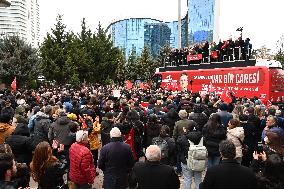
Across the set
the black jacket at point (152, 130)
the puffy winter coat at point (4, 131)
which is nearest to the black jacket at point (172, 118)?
the black jacket at point (152, 130)

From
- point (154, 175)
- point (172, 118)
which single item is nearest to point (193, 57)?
point (172, 118)

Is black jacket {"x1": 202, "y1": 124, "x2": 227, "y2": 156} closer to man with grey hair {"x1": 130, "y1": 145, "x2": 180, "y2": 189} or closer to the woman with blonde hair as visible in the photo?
man with grey hair {"x1": 130, "y1": 145, "x2": 180, "y2": 189}

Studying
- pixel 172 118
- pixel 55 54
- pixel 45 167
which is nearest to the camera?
pixel 45 167

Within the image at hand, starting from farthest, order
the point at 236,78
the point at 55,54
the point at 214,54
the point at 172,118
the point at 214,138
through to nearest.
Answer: the point at 55,54 → the point at 214,54 → the point at 236,78 → the point at 172,118 → the point at 214,138

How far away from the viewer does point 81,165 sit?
6.70 meters

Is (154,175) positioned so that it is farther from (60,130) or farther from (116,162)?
(60,130)

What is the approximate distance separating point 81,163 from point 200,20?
59.7 meters

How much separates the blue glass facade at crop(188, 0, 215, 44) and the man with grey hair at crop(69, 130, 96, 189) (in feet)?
187

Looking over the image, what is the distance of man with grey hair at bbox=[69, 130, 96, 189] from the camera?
6.68 m

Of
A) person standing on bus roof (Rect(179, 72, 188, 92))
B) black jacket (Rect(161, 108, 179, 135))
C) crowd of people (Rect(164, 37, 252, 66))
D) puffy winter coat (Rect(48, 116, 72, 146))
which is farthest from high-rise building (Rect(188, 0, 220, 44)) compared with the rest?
puffy winter coat (Rect(48, 116, 72, 146))

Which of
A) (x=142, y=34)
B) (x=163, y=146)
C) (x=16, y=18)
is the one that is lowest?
(x=163, y=146)

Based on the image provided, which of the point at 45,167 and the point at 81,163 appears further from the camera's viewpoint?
the point at 81,163

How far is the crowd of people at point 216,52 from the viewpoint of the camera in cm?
2469

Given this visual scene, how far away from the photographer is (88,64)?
49188 millimetres
